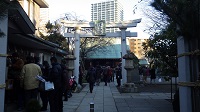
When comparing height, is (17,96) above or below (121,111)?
above

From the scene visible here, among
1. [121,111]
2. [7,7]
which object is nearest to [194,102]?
[7,7]

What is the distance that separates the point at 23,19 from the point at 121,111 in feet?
16.7

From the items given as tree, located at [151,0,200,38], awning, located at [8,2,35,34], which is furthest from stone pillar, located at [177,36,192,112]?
awning, located at [8,2,35,34]

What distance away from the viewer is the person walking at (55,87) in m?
8.46

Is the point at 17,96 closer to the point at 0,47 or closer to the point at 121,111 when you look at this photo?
the point at 121,111

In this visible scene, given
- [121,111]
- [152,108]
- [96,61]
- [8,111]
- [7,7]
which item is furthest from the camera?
[96,61]

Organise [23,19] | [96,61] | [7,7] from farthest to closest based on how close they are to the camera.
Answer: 1. [96,61]
2. [23,19]
3. [7,7]

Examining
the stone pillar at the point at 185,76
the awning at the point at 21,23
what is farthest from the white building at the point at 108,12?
the stone pillar at the point at 185,76

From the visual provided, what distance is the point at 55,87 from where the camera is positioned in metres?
8.54

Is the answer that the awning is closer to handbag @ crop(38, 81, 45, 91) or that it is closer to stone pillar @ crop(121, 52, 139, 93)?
handbag @ crop(38, 81, 45, 91)

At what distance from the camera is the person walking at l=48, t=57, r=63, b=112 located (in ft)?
27.8

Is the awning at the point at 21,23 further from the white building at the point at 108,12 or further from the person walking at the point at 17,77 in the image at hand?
the white building at the point at 108,12

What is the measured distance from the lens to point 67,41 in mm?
33000

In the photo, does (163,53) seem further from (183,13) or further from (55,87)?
(183,13)
